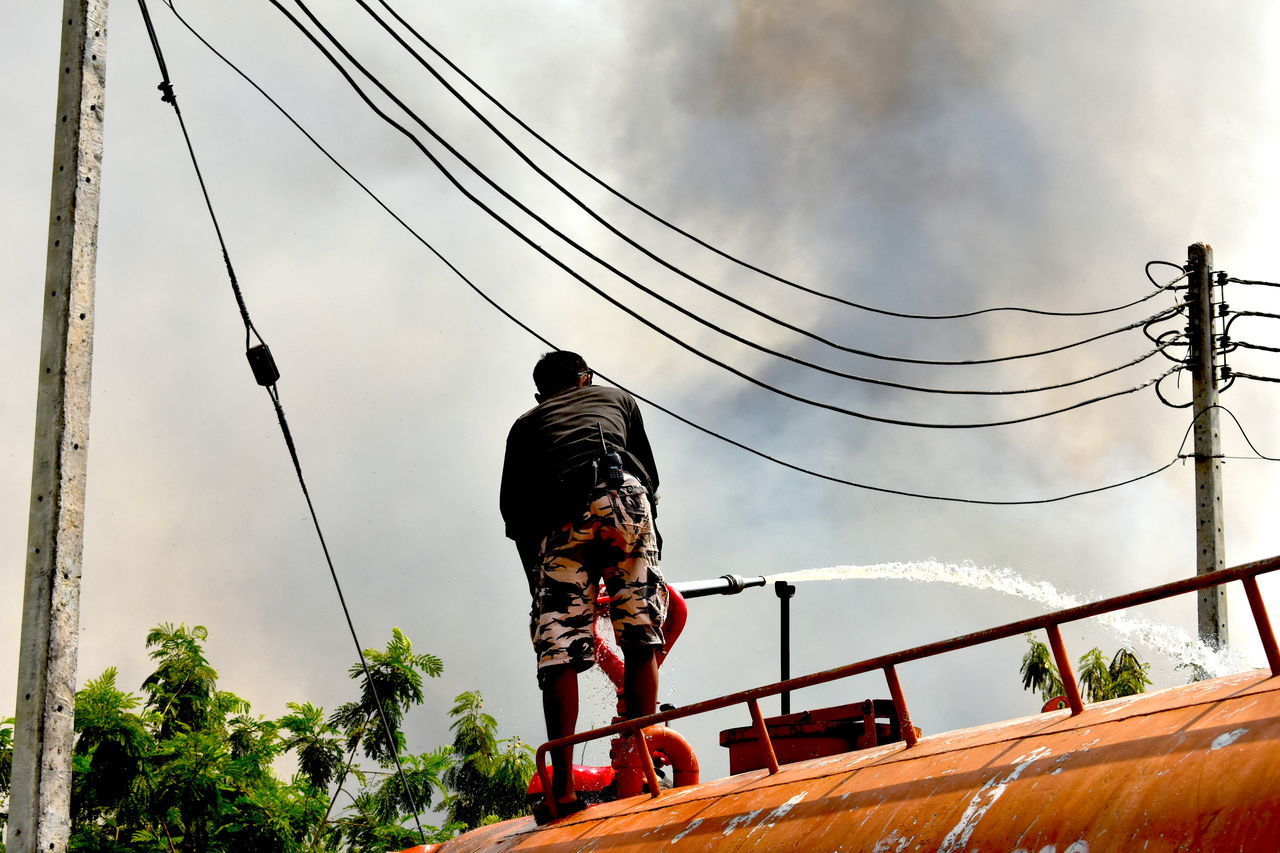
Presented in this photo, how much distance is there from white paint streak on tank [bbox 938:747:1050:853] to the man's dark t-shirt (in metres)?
2.61

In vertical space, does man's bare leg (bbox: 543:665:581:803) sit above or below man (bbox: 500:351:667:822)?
below

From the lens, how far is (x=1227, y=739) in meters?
3.31

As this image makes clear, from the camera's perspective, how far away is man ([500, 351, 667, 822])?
19.1 ft

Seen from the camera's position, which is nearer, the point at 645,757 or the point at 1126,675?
the point at 645,757

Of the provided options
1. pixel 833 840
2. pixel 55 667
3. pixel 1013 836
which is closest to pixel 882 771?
pixel 833 840

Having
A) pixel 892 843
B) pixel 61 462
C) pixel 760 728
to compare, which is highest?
pixel 61 462

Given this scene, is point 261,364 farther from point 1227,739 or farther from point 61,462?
point 1227,739

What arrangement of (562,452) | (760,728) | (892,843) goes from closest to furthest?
(892,843) < (760,728) < (562,452)

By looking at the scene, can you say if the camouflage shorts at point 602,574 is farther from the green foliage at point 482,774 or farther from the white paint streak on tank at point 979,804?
the green foliage at point 482,774

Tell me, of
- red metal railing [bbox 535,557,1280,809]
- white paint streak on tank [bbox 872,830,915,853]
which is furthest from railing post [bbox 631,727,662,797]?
white paint streak on tank [bbox 872,830,915,853]

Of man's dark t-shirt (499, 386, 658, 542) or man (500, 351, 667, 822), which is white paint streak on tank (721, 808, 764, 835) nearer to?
man (500, 351, 667, 822)

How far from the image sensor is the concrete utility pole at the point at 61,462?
6904 mm

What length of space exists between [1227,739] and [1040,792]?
1.70ft

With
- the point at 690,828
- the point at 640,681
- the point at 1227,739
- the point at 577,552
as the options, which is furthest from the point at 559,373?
the point at 1227,739
